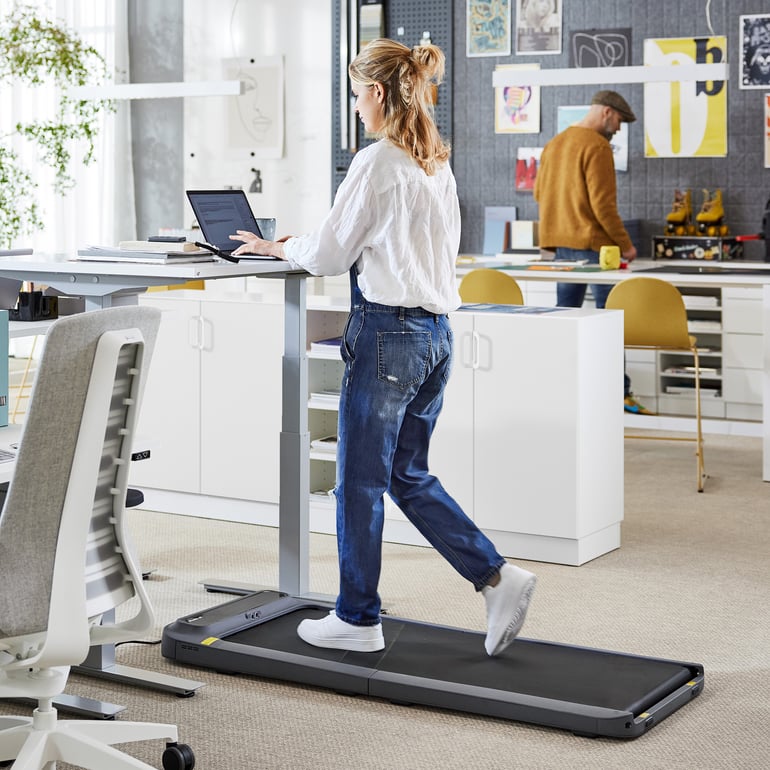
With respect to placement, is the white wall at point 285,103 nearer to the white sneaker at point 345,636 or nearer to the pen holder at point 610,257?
the pen holder at point 610,257

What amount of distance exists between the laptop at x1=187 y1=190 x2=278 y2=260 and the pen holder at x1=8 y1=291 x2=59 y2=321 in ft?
2.07

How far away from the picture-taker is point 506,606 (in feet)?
12.1

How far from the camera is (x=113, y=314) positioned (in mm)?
2551

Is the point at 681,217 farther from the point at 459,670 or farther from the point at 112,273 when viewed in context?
the point at 112,273

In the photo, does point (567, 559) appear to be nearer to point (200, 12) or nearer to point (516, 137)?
point (516, 137)

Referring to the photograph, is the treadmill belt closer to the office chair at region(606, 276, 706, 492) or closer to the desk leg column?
the desk leg column

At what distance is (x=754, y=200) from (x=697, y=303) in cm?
115

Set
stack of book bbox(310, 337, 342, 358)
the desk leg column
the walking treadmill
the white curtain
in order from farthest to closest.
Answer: the white curtain < stack of book bbox(310, 337, 342, 358) < the desk leg column < the walking treadmill

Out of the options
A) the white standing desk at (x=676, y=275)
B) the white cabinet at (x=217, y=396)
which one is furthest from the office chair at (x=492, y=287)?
the white cabinet at (x=217, y=396)

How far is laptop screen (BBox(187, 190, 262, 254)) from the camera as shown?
3713mm

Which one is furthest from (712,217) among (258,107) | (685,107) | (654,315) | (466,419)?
(466,419)

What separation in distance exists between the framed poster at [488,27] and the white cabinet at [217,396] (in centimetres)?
442

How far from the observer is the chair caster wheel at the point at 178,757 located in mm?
2908

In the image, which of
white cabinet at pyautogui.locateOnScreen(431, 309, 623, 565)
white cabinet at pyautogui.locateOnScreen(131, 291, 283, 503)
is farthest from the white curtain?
white cabinet at pyautogui.locateOnScreen(431, 309, 623, 565)
